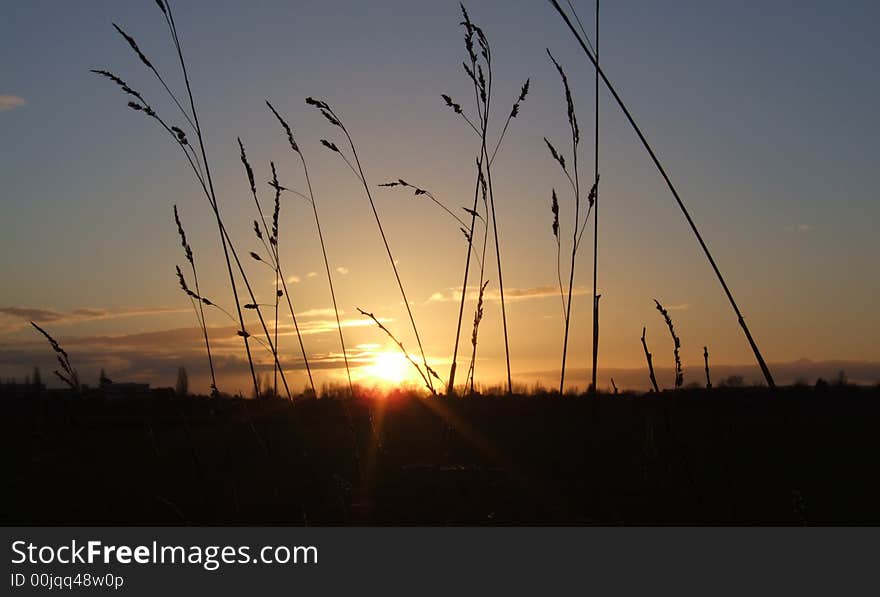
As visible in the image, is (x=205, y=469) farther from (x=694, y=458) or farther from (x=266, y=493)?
(x=694, y=458)

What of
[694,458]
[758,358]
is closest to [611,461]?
[694,458]

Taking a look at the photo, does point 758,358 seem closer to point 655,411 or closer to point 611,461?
point 611,461

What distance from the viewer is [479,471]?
2.60m

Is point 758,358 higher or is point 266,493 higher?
point 758,358

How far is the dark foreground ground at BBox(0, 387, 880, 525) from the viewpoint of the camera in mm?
2320

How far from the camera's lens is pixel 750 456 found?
9.48ft

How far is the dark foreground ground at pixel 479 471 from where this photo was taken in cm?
232

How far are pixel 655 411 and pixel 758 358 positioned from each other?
2.65m

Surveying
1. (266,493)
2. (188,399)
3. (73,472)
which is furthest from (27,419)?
(266,493)
